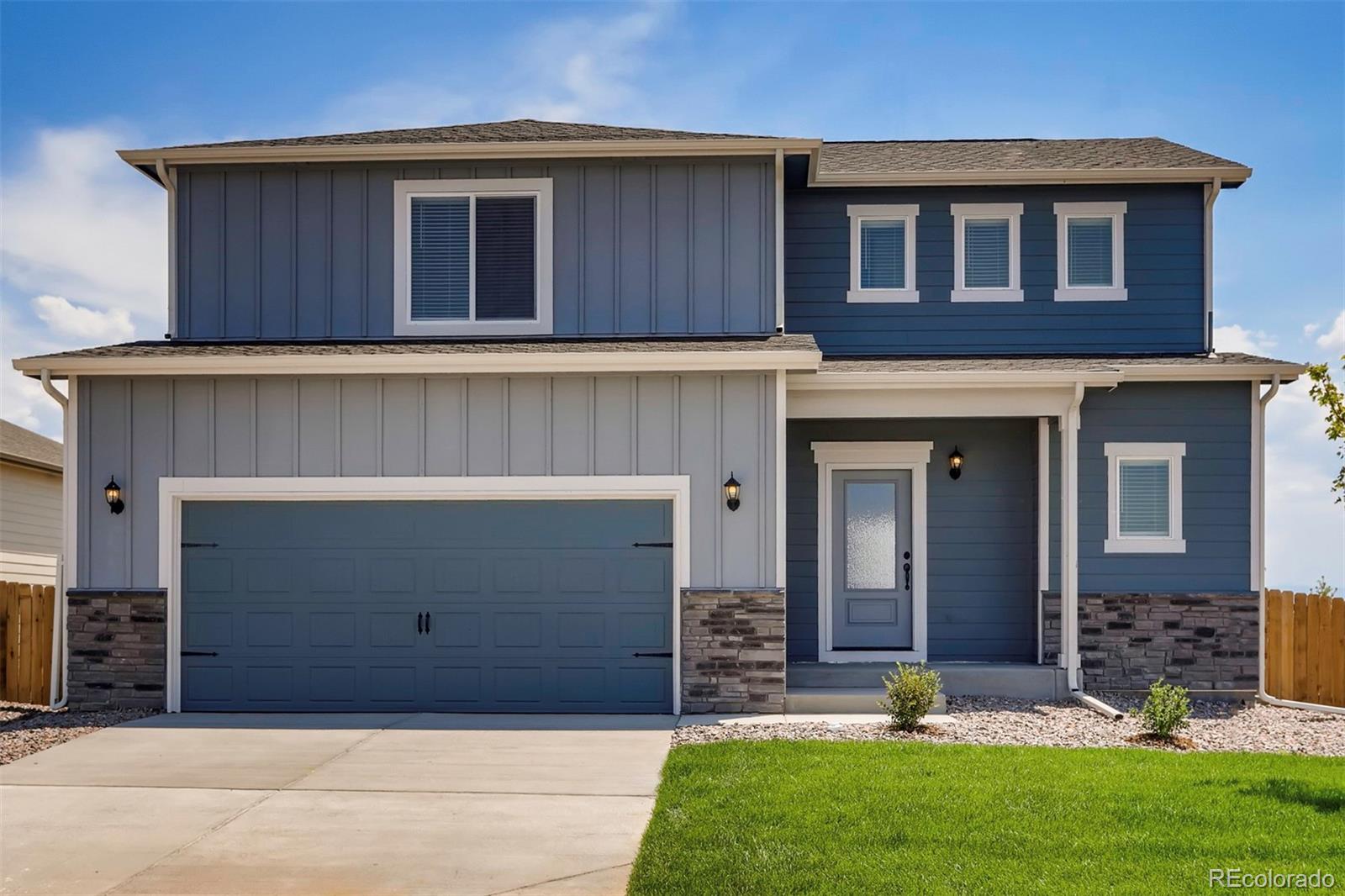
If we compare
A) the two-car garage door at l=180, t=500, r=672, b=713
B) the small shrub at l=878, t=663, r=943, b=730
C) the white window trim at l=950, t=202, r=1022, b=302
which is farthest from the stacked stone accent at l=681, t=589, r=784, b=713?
the white window trim at l=950, t=202, r=1022, b=302

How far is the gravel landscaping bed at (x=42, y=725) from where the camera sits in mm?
9164

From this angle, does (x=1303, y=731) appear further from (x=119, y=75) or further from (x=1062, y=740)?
(x=119, y=75)

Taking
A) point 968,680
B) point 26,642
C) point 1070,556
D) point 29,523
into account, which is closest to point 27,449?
point 29,523

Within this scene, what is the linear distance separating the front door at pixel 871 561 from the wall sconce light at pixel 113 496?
282 inches

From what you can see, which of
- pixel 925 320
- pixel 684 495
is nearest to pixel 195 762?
pixel 684 495

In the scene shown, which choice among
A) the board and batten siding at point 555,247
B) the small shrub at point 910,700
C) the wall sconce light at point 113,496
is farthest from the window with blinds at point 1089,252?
the wall sconce light at point 113,496

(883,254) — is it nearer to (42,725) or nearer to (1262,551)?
(1262,551)

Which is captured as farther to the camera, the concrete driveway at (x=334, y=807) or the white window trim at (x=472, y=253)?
the white window trim at (x=472, y=253)

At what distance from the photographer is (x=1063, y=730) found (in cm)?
964

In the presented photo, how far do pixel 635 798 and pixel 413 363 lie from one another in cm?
487

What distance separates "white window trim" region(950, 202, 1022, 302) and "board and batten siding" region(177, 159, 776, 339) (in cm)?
273

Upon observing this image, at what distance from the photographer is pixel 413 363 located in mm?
10500

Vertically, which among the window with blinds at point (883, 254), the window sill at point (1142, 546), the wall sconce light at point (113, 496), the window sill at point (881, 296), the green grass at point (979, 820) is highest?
the window with blinds at point (883, 254)

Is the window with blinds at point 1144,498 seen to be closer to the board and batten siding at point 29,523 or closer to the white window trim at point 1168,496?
the white window trim at point 1168,496
